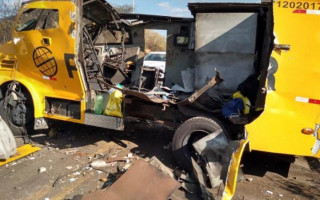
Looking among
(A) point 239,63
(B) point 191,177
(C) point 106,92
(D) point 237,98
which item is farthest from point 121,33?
(B) point 191,177

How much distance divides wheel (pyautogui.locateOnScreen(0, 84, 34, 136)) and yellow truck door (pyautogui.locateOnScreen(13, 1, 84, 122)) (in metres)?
0.36

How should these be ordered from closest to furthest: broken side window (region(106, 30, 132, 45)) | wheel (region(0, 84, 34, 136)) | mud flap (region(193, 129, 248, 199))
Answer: mud flap (region(193, 129, 248, 199)), wheel (region(0, 84, 34, 136)), broken side window (region(106, 30, 132, 45))

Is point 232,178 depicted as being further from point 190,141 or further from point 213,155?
point 190,141

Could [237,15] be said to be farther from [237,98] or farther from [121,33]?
[121,33]

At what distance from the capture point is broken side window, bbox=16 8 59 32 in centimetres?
492

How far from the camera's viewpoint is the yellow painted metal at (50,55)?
4777 mm

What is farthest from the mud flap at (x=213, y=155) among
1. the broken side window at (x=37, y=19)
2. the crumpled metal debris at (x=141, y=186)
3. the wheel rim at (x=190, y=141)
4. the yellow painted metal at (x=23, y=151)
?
the broken side window at (x=37, y=19)

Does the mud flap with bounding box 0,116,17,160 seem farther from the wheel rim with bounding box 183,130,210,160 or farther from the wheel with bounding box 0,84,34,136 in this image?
the wheel rim with bounding box 183,130,210,160

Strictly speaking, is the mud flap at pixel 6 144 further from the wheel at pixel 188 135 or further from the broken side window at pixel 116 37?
the broken side window at pixel 116 37

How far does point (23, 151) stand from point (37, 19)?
7.79 feet

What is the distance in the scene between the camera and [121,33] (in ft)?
21.4

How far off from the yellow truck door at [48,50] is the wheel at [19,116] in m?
0.36

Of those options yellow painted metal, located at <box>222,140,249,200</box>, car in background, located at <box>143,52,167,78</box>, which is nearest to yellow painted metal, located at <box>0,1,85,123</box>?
yellow painted metal, located at <box>222,140,249,200</box>

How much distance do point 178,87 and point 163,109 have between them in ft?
2.51
